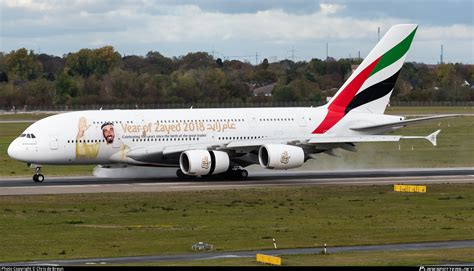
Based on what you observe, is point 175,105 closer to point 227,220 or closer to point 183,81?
point 183,81

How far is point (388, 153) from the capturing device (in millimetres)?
80250

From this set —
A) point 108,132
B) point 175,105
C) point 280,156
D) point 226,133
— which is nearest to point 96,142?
point 108,132

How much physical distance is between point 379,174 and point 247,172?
8040mm

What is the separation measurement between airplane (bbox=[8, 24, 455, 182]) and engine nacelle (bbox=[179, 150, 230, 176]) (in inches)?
2.0

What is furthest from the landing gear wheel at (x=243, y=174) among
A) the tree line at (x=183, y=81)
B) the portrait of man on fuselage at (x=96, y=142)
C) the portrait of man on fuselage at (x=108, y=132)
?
the tree line at (x=183, y=81)

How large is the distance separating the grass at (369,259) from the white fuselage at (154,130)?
86.3ft

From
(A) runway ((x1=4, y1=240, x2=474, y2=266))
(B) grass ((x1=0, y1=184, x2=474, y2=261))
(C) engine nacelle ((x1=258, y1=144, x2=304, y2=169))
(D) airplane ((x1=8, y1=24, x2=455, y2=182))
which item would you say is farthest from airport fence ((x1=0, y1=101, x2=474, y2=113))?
(A) runway ((x1=4, y1=240, x2=474, y2=266))

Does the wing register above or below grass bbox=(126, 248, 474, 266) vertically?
above

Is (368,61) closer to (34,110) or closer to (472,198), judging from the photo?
(472,198)

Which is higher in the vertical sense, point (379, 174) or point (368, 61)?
point (368, 61)

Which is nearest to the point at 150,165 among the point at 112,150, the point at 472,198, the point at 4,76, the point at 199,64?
the point at 112,150

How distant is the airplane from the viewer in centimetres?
5781

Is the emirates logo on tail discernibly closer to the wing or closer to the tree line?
the wing

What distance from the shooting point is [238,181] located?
6009cm
